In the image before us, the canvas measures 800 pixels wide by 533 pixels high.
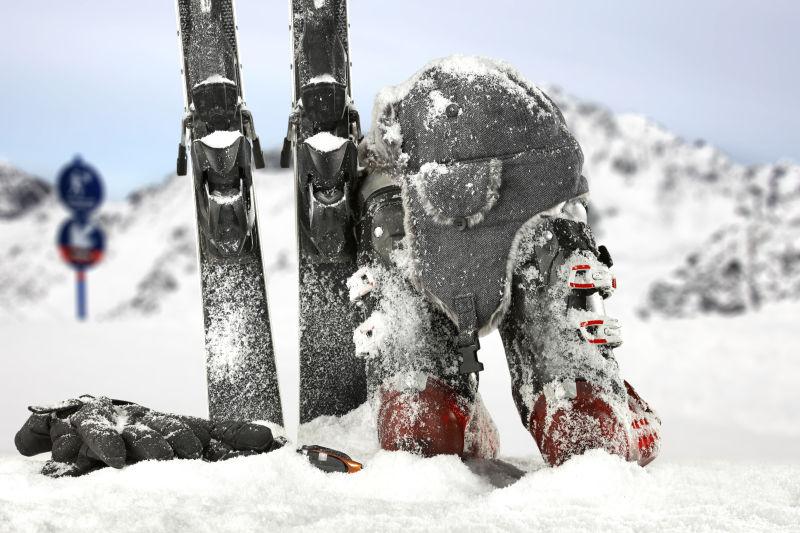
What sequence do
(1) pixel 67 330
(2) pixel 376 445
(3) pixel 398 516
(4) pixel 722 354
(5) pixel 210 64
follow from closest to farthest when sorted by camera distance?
1. (3) pixel 398 516
2. (2) pixel 376 445
3. (5) pixel 210 64
4. (4) pixel 722 354
5. (1) pixel 67 330

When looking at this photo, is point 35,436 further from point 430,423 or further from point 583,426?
point 583,426

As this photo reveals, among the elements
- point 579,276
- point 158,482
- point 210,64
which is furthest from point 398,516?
point 210,64

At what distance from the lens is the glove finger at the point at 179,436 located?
138cm

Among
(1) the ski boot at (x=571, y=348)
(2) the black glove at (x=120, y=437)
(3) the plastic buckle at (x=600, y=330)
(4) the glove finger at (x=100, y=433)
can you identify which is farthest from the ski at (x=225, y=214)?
(3) the plastic buckle at (x=600, y=330)

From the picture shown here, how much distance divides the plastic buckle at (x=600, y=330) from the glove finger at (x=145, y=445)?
677 mm

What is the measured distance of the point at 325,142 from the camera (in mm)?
1616

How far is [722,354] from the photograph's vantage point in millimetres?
3021

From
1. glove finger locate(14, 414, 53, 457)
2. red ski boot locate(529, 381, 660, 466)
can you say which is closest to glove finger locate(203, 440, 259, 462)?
glove finger locate(14, 414, 53, 457)

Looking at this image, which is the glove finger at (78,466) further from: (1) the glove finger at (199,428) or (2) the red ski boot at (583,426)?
(2) the red ski boot at (583,426)

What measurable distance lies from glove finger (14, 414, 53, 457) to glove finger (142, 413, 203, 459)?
0.57 feet

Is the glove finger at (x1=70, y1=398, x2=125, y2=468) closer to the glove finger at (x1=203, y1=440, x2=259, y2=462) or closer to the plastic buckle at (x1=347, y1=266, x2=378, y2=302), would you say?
the glove finger at (x1=203, y1=440, x2=259, y2=462)

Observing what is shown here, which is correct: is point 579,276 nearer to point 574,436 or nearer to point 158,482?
point 574,436

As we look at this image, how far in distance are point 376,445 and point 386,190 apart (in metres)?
0.48

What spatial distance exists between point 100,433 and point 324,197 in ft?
1.89
